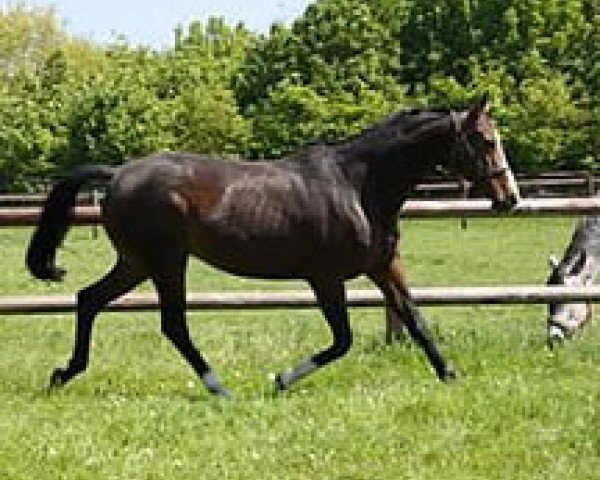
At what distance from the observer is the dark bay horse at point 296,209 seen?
A: 7.43 meters

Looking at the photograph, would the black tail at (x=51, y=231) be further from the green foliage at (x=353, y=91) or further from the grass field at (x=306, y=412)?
the green foliage at (x=353, y=91)

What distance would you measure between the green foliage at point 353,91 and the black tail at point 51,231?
3574 cm

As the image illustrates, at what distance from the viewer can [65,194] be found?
26.2 feet

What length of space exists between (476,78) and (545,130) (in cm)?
449

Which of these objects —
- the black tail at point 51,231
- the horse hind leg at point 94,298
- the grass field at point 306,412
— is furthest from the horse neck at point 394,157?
the black tail at point 51,231

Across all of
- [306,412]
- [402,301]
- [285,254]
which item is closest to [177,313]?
[285,254]

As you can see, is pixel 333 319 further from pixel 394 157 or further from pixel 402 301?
pixel 394 157

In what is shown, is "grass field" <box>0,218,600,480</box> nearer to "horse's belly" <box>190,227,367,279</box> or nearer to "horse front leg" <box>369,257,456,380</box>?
"horse front leg" <box>369,257,456,380</box>

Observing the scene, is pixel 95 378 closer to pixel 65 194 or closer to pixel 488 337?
pixel 65 194

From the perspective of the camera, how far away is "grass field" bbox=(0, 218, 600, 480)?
5.61m

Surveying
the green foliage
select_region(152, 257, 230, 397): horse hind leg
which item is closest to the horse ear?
select_region(152, 257, 230, 397): horse hind leg

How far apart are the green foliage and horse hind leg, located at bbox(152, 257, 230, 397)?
36.0m

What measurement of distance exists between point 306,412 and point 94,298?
1827 millimetres

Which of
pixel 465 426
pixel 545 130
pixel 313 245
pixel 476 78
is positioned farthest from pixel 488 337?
pixel 476 78
